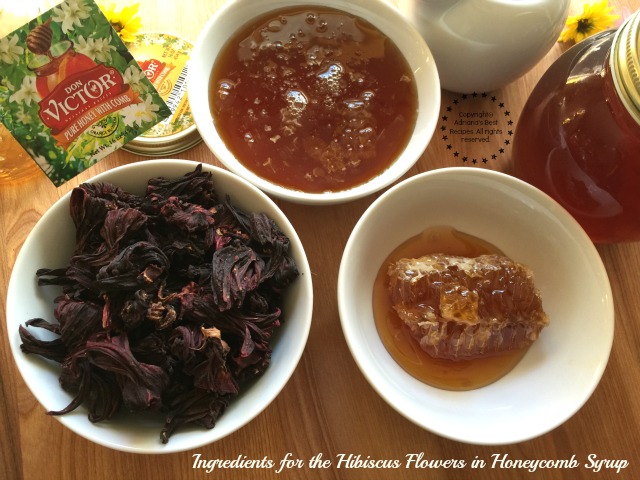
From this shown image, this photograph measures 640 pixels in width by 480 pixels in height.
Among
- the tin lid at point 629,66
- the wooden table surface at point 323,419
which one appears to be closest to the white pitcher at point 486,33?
the tin lid at point 629,66

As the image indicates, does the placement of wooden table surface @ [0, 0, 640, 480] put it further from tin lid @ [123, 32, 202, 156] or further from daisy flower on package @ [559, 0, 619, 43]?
daisy flower on package @ [559, 0, 619, 43]

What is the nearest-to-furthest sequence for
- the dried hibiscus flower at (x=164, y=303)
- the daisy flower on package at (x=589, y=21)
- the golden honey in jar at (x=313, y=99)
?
the dried hibiscus flower at (x=164, y=303) < the golden honey in jar at (x=313, y=99) < the daisy flower on package at (x=589, y=21)

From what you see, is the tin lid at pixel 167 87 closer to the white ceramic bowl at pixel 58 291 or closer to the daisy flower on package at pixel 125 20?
the daisy flower on package at pixel 125 20

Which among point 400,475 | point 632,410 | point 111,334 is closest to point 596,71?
point 632,410

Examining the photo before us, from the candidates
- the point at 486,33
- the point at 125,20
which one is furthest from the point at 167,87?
the point at 486,33

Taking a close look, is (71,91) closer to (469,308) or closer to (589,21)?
(469,308)

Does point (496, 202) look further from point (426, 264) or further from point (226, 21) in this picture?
point (226, 21)

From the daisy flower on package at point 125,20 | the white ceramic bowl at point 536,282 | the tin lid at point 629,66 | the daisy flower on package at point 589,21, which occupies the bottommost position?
the white ceramic bowl at point 536,282
